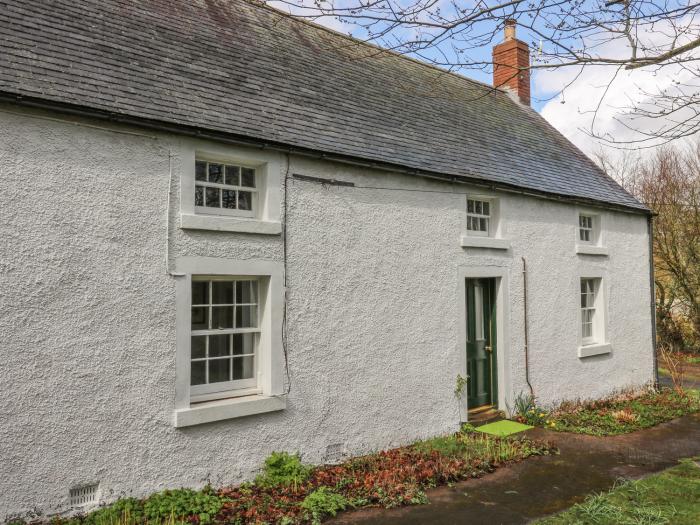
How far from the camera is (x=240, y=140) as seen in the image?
6.79m

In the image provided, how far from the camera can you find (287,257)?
23.7ft

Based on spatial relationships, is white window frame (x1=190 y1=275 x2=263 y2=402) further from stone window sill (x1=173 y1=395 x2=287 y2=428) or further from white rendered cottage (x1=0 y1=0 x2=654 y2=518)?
stone window sill (x1=173 y1=395 x2=287 y2=428)

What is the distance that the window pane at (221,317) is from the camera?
682cm

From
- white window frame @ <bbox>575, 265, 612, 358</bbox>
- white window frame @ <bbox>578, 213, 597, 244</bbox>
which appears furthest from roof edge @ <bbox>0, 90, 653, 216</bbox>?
white window frame @ <bbox>575, 265, 612, 358</bbox>

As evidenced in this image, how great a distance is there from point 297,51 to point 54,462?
7618 millimetres

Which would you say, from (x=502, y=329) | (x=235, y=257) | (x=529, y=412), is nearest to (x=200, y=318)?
(x=235, y=257)

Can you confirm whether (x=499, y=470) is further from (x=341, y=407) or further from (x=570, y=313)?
(x=570, y=313)

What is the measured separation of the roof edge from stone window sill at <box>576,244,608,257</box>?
1.58 m

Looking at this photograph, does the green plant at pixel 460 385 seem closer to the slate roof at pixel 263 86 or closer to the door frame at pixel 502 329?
the door frame at pixel 502 329

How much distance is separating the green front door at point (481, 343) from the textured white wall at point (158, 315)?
1.06 feet

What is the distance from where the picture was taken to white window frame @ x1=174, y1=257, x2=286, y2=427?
6262 mm

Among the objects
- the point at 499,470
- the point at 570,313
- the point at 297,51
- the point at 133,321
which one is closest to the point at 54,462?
the point at 133,321

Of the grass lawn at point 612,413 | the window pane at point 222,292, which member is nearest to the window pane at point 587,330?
the grass lawn at point 612,413

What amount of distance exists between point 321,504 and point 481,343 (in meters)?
5.00
